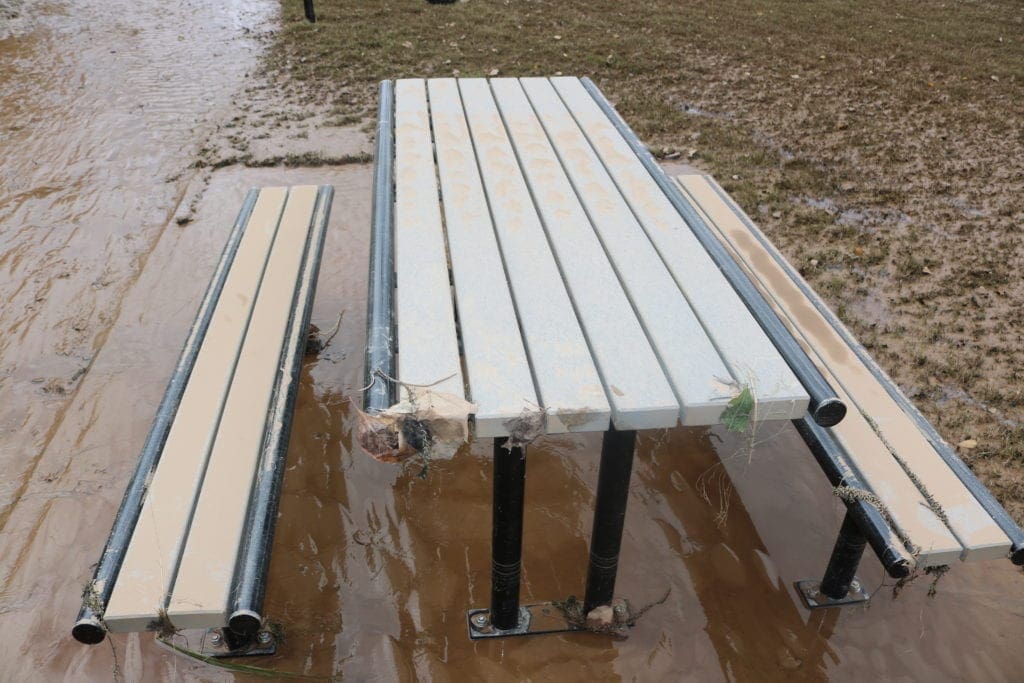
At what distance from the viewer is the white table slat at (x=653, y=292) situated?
1886mm

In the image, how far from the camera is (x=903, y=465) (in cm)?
252

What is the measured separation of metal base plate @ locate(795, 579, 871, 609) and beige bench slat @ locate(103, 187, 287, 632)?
88.7 inches

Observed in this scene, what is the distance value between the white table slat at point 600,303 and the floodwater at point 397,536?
0.30m

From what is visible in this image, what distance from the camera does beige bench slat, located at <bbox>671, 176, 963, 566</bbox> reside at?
2244 millimetres

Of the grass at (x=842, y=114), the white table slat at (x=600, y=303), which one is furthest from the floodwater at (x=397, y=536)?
the grass at (x=842, y=114)

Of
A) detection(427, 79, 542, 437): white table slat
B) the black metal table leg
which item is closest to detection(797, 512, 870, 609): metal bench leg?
the black metal table leg

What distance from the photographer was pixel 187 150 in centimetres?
632

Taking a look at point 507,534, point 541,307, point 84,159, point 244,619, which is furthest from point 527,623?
point 84,159

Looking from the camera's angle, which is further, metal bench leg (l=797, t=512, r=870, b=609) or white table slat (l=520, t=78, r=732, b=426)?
metal bench leg (l=797, t=512, r=870, b=609)

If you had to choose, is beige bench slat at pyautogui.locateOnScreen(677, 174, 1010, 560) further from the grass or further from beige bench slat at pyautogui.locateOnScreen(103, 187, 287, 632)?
beige bench slat at pyautogui.locateOnScreen(103, 187, 287, 632)

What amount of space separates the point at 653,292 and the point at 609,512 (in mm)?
763

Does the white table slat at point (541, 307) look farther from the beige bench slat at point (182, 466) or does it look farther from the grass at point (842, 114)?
the grass at point (842, 114)

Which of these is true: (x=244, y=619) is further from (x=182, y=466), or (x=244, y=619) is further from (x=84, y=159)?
(x=84, y=159)

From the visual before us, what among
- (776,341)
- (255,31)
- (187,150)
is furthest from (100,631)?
(255,31)
